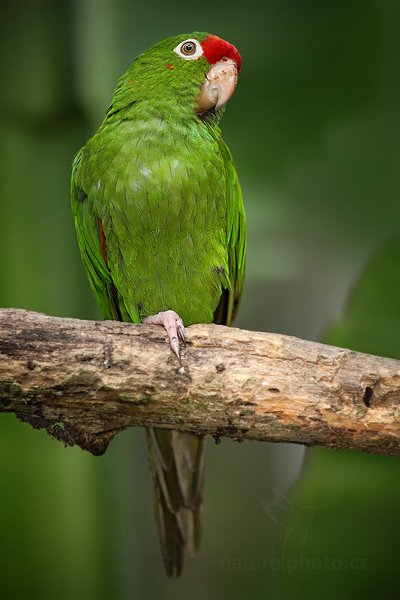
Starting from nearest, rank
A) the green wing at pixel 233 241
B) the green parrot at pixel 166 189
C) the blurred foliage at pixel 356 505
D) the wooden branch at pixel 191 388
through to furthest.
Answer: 1. the wooden branch at pixel 191 388
2. the green parrot at pixel 166 189
3. the green wing at pixel 233 241
4. the blurred foliage at pixel 356 505

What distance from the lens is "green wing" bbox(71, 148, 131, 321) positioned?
A: 5.07 ft

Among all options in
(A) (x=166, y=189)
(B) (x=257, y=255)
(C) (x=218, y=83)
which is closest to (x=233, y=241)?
(A) (x=166, y=189)

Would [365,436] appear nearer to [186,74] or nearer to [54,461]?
[186,74]

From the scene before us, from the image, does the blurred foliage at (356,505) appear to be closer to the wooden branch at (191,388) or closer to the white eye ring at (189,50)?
the wooden branch at (191,388)

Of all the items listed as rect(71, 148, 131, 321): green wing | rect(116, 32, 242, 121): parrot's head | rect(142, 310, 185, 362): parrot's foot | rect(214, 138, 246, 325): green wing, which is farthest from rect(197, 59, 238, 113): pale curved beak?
rect(142, 310, 185, 362): parrot's foot

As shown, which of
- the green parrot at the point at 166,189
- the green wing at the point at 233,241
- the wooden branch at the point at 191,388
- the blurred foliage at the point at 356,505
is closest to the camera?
the wooden branch at the point at 191,388

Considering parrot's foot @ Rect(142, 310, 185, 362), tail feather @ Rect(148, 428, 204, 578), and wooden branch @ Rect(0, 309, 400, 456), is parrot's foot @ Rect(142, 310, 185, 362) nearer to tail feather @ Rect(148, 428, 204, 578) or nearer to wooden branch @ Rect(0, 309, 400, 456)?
wooden branch @ Rect(0, 309, 400, 456)

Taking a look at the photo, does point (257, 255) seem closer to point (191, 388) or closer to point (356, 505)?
point (356, 505)

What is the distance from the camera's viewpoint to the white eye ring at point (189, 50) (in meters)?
1.52

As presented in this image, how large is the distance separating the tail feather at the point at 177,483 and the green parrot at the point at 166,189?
74 millimetres

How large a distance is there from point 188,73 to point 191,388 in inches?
30.3

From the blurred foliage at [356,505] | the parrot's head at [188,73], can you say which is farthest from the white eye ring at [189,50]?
the blurred foliage at [356,505]

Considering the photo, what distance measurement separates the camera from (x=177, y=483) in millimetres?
1667

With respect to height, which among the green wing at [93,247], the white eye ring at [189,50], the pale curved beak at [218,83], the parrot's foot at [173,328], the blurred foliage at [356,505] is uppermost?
the white eye ring at [189,50]
